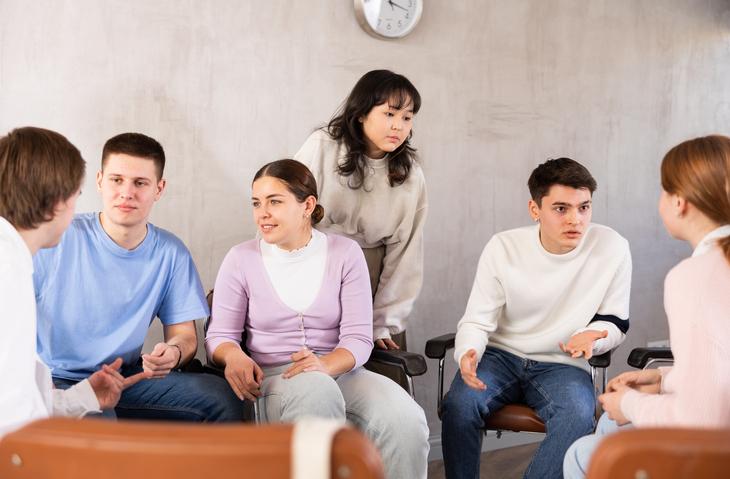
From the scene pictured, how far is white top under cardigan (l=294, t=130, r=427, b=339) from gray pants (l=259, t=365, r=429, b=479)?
432 millimetres

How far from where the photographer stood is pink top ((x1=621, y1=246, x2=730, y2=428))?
1.55 meters

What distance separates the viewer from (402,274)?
9.81 feet

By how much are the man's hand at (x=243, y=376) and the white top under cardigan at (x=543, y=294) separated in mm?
748

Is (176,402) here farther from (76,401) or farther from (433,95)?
(433,95)

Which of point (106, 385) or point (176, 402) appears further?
point (176, 402)

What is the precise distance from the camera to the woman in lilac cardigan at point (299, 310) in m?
2.41

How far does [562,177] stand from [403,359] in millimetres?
854

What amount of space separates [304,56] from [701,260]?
2.02 metres

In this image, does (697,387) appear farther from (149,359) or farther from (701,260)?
(149,359)

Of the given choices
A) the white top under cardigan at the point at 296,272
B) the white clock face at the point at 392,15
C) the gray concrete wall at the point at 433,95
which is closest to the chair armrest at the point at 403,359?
the white top under cardigan at the point at 296,272

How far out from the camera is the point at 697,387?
1.56 m

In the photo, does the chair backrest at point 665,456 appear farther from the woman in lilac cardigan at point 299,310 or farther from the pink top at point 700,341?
the woman in lilac cardigan at point 299,310

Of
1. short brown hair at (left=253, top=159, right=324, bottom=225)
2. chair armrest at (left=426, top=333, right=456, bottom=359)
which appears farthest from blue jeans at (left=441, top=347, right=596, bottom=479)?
short brown hair at (left=253, top=159, right=324, bottom=225)

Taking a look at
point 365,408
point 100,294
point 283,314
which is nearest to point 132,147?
point 100,294
